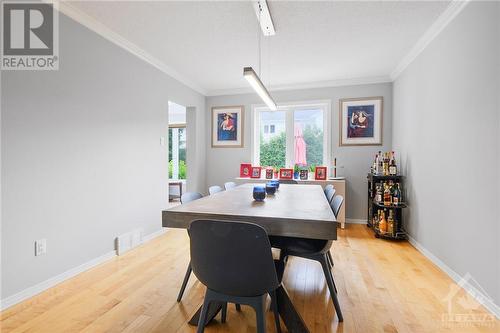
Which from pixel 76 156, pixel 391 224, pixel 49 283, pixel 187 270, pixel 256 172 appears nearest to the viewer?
pixel 187 270

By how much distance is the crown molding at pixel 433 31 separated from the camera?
2.11 metres

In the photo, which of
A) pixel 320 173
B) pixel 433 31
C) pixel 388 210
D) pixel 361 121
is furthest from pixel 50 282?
pixel 361 121

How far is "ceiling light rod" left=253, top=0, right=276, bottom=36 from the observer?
2012mm

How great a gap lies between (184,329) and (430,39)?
359 centimetres

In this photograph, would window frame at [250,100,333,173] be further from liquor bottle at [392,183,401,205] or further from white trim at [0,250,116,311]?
white trim at [0,250,116,311]

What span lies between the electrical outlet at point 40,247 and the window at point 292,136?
11.0 ft

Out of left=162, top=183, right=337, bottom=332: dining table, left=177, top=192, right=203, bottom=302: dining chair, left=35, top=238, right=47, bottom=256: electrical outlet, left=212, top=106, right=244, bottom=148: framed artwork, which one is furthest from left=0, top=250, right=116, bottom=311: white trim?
left=212, top=106, right=244, bottom=148: framed artwork

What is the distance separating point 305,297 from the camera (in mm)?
1914

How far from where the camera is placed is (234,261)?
109cm

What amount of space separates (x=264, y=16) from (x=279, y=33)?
1.64 feet

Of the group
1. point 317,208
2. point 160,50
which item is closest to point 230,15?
point 160,50

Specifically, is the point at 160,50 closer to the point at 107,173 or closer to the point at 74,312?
the point at 107,173

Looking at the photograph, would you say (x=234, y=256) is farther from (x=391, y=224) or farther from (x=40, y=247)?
(x=391, y=224)

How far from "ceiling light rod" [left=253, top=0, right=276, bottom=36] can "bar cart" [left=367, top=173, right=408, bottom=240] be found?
2519 mm
